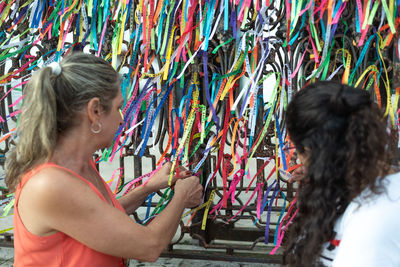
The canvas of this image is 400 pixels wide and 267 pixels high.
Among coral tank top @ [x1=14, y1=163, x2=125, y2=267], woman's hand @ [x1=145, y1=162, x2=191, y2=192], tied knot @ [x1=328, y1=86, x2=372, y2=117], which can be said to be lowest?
coral tank top @ [x1=14, y1=163, x2=125, y2=267]

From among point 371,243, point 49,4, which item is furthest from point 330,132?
point 49,4

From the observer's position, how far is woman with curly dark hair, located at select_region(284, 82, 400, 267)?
975 mm

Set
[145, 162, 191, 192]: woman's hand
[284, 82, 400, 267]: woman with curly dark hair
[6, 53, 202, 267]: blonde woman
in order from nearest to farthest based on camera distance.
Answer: [284, 82, 400, 267]: woman with curly dark hair, [6, 53, 202, 267]: blonde woman, [145, 162, 191, 192]: woman's hand

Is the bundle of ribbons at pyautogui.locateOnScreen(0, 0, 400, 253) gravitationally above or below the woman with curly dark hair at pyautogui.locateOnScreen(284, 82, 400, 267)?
above

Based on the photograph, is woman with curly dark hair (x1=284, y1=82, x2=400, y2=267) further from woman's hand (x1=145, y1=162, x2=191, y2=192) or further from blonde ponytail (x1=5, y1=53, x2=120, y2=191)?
woman's hand (x1=145, y1=162, x2=191, y2=192)

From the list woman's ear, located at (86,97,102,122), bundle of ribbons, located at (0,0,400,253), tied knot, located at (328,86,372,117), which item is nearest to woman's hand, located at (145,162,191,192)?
bundle of ribbons, located at (0,0,400,253)

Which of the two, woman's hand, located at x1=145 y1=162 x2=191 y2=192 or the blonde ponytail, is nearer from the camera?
the blonde ponytail

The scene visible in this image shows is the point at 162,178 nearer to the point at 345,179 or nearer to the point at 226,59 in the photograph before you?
the point at 226,59

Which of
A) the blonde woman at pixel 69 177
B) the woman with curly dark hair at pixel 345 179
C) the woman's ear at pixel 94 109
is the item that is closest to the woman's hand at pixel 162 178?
the blonde woman at pixel 69 177

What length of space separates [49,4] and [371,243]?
6.38 feet

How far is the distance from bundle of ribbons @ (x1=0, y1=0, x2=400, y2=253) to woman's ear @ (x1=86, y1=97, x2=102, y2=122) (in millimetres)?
608

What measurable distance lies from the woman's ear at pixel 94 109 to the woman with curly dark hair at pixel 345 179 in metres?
0.60

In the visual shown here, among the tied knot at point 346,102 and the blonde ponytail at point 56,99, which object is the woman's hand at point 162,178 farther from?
the tied knot at point 346,102

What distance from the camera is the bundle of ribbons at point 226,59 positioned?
6.36ft
